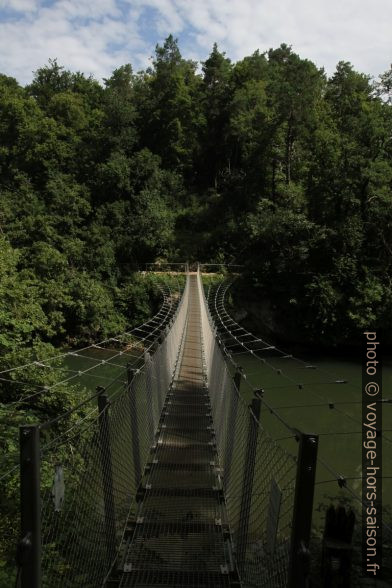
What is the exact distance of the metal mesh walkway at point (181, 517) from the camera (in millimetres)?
1893

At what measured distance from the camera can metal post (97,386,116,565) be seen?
6.55 feet

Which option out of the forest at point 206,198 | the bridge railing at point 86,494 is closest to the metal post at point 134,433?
the bridge railing at point 86,494

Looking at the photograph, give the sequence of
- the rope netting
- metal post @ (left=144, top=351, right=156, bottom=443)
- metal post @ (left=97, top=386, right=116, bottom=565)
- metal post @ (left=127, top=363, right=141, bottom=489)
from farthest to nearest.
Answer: metal post @ (left=144, top=351, right=156, bottom=443)
metal post @ (left=127, top=363, right=141, bottom=489)
metal post @ (left=97, top=386, right=116, bottom=565)
the rope netting

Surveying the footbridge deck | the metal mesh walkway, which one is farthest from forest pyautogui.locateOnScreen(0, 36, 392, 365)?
the footbridge deck

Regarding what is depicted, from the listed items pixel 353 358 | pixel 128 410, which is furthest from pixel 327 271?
pixel 128 410

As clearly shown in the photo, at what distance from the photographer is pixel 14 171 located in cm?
1831

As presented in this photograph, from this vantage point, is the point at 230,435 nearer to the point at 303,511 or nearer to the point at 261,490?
the point at 261,490

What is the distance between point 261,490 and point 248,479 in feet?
0.48

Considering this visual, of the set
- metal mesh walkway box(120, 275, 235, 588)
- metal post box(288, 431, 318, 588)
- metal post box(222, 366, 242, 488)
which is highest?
metal post box(288, 431, 318, 588)

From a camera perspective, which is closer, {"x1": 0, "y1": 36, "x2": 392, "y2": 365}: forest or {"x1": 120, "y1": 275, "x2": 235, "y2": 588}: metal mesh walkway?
{"x1": 120, "y1": 275, "x2": 235, "y2": 588}: metal mesh walkway

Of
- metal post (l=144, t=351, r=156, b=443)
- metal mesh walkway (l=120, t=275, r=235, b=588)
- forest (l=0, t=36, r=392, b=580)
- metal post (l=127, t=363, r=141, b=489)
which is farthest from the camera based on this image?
forest (l=0, t=36, r=392, b=580)

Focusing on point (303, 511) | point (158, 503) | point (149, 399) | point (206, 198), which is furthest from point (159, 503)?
point (206, 198)

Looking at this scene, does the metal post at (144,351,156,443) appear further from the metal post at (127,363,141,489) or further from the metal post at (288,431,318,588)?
the metal post at (288,431,318,588)

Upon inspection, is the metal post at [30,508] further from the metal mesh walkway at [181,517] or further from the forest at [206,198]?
the forest at [206,198]
